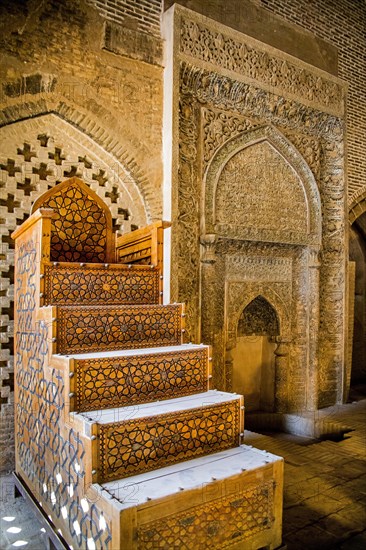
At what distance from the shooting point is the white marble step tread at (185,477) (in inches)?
78.4

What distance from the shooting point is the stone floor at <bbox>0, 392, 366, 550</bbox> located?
2799 millimetres

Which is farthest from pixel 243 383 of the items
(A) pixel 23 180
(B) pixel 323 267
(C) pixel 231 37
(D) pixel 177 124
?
(C) pixel 231 37

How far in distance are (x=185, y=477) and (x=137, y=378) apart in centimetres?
64

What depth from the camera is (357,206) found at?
7.24m

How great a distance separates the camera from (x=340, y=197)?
6566 mm

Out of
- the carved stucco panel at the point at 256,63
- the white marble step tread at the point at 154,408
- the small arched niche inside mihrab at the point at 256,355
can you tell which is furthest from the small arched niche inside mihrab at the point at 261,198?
the white marble step tread at the point at 154,408

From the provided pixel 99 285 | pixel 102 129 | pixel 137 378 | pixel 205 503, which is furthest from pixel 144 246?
pixel 205 503

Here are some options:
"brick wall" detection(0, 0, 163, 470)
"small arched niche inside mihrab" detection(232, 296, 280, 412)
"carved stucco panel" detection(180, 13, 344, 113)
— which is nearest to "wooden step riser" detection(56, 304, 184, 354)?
"brick wall" detection(0, 0, 163, 470)

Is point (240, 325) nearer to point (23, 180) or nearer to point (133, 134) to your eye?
point (133, 134)

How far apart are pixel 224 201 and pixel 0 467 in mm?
3723

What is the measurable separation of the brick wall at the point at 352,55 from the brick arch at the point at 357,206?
2.8 inches

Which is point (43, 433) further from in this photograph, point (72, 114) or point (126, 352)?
point (72, 114)

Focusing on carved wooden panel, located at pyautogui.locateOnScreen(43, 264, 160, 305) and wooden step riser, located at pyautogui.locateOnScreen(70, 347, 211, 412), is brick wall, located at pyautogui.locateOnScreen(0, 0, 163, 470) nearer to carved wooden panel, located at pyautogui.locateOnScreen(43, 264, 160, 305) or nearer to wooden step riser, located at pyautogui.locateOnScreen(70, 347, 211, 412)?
carved wooden panel, located at pyautogui.locateOnScreen(43, 264, 160, 305)

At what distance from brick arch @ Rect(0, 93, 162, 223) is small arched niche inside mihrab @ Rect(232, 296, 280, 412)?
2137 mm
